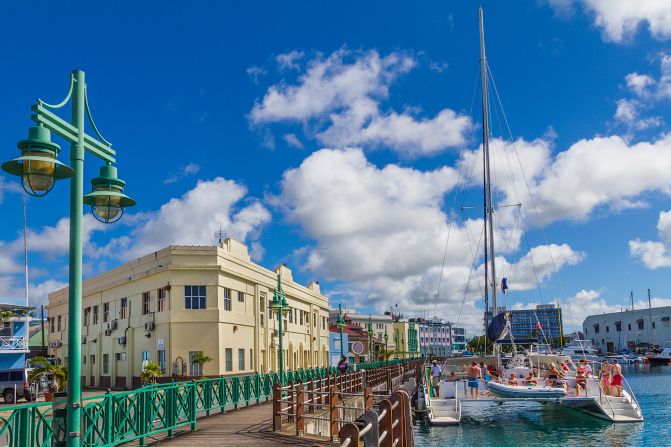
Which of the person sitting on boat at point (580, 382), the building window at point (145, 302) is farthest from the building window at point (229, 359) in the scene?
the person sitting on boat at point (580, 382)

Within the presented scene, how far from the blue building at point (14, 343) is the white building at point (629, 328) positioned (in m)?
129

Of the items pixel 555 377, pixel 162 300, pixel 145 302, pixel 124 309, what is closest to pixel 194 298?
pixel 162 300

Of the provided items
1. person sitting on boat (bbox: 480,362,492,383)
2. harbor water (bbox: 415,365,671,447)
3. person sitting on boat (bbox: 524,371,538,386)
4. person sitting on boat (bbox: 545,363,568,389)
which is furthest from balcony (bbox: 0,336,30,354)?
person sitting on boat (bbox: 545,363,568,389)

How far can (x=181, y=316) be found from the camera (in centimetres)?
3647

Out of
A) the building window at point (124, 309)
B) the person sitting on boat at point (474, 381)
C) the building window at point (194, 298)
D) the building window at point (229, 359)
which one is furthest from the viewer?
the building window at point (124, 309)

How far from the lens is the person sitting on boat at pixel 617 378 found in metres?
27.4

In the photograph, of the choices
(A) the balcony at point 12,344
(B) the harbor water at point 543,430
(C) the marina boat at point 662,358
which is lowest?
(C) the marina boat at point 662,358

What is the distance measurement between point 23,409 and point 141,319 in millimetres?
28720

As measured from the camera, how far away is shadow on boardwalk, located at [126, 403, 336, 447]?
15.2m

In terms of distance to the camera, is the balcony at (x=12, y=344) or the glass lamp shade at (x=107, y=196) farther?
the balcony at (x=12, y=344)

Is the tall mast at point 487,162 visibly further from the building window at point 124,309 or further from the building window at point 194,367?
the building window at point 124,309

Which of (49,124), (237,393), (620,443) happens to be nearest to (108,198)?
(49,124)

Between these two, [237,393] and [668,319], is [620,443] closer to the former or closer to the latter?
[237,393]

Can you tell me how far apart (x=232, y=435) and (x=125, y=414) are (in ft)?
11.0
